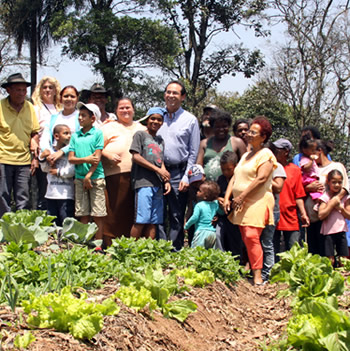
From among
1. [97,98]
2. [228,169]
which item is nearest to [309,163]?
[228,169]

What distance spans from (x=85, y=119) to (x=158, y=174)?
3.67 feet

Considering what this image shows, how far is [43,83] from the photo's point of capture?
7.34 meters

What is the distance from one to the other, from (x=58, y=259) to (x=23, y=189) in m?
2.90

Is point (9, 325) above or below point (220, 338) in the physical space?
above

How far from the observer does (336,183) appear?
766 centimetres

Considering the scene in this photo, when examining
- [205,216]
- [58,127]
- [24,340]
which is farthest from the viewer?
[58,127]

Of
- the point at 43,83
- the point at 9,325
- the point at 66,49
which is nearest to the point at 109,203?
the point at 43,83

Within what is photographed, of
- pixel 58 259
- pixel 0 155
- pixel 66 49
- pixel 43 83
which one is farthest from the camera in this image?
pixel 66 49

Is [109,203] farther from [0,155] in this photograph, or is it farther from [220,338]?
[220,338]

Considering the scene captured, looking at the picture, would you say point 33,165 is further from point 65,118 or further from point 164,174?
point 164,174

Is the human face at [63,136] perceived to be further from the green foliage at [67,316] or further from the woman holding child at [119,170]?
the green foliage at [67,316]

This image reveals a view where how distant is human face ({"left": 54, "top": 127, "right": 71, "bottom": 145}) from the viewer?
6902 mm

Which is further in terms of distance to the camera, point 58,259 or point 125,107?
point 125,107

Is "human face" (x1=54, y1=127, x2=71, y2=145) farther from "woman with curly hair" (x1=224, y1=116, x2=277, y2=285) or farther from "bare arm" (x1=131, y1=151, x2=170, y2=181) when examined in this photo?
"woman with curly hair" (x1=224, y1=116, x2=277, y2=285)
